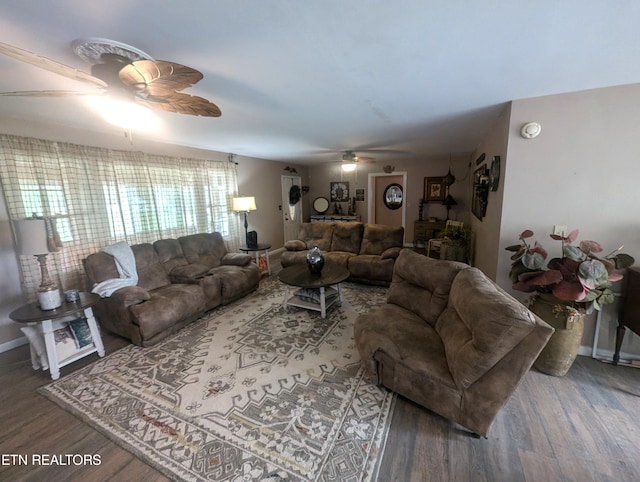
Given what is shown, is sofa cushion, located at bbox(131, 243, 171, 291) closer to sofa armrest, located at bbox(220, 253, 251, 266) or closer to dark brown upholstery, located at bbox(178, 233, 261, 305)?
dark brown upholstery, located at bbox(178, 233, 261, 305)

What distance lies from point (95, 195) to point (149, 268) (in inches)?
41.6

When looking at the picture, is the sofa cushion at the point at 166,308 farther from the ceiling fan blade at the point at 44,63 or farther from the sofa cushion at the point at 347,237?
the sofa cushion at the point at 347,237

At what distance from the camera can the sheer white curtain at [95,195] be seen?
2.56 meters

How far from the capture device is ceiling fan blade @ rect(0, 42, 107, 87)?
103 cm

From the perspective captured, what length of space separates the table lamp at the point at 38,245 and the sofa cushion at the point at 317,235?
348 centimetres

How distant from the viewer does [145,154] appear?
11.7ft

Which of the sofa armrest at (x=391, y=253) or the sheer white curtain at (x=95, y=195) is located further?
the sofa armrest at (x=391, y=253)

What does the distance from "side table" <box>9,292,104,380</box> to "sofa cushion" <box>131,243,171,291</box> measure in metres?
0.66

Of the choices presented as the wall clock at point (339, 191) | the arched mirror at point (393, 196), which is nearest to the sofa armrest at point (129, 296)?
the wall clock at point (339, 191)

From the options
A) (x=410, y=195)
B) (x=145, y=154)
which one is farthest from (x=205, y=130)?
(x=410, y=195)

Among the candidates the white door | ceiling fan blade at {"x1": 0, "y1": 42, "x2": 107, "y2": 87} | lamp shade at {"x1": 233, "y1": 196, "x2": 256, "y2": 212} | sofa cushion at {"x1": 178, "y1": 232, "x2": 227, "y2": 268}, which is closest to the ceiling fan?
ceiling fan blade at {"x1": 0, "y1": 42, "x2": 107, "y2": 87}

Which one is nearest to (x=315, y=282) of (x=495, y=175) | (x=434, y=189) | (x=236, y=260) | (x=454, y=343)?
(x=236, y=260)

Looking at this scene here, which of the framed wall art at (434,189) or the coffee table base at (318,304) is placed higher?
the framed wall art at (434,189)

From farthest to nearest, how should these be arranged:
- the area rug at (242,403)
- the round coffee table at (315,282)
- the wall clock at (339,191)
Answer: the wall clock at (339,191), the round coffee table at (315,282), the area rug at (242,403)
